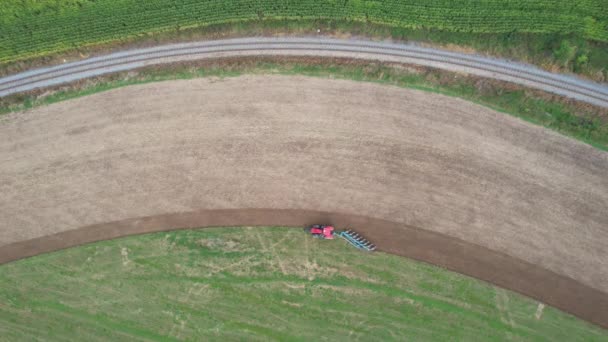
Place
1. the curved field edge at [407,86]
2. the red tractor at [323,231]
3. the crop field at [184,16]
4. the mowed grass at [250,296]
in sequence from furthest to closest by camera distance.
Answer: the crop field at [184,16], the curved field edge at [407,86], the red tractor at [323,231], the mowed grass at [250,296]

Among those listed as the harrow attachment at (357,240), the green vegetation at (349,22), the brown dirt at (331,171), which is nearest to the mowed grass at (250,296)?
the harrow attachment at (357,240)

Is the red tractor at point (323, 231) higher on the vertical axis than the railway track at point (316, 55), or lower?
lower

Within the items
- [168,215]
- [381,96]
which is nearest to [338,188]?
[381,96]

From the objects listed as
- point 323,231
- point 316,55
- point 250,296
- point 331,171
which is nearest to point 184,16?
point 316,55

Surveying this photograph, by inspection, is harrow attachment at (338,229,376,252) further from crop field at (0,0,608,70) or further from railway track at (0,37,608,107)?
crop field at (0,0,608,70)

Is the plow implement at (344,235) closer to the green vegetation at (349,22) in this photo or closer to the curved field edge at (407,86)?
the curved field edge at (407,86)

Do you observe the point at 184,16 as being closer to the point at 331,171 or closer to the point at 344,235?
the point at 331,171
